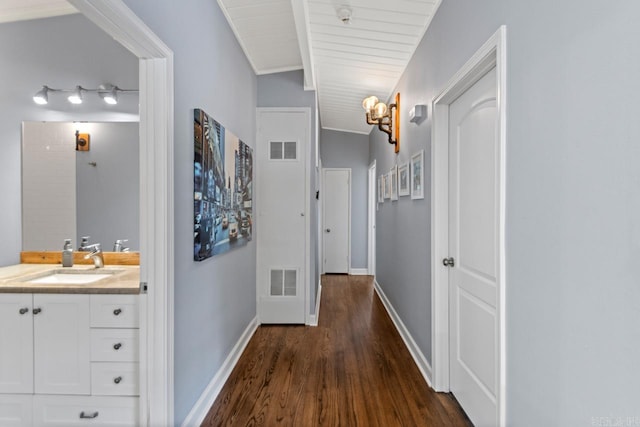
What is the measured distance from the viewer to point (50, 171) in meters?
2.27

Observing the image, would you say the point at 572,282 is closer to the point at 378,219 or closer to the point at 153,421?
the point at 153,421

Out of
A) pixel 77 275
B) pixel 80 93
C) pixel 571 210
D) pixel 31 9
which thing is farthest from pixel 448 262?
pixel 31 9

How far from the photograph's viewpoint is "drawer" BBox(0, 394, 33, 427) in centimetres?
162

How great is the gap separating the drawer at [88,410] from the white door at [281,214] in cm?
191

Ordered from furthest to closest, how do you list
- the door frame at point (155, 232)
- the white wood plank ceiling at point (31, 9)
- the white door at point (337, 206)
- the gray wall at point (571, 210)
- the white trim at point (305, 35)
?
the white door at point (337, 206), the white trim at point (305, 35), the white wood plank ceiling at point (31, 9), the door frame at point (155, 232), the gray wall at point (571, 210)

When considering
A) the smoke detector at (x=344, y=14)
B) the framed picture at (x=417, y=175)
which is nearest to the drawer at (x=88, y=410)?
the framed picture at (x=417, y=175)

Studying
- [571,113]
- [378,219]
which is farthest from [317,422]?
[378,219]

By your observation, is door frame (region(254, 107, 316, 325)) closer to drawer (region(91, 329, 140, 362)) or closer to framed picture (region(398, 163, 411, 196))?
framed picture (region(398, 163, 411, 196))

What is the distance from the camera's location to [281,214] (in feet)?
11.5

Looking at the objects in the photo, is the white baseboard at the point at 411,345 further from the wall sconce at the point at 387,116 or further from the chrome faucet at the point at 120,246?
the chrome faucet at the point at 120,246

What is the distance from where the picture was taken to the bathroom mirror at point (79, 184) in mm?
2227

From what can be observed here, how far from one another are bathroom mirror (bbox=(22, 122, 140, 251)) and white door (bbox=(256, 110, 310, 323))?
1410 mm

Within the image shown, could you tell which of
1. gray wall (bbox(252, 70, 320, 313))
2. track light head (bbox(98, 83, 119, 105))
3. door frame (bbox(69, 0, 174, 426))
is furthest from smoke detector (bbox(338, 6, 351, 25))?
track light head (bbox(98, 83, 119, 105))

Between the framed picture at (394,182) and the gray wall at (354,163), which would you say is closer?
the framed picture at (394,182)
